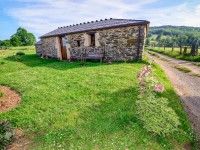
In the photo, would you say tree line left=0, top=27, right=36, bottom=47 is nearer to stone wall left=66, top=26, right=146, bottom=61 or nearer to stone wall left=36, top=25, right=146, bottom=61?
stone wall left=36, top=25, right=146, bottom=61

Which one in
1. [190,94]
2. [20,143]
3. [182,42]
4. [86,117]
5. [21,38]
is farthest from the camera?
[182,42]

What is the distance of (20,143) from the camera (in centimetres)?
402

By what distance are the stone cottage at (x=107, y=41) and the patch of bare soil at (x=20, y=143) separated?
36.4ft

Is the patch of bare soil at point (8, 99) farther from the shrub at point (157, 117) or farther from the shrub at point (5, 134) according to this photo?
the shrub at point (157, 117)

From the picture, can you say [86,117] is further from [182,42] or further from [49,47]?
[182,42]

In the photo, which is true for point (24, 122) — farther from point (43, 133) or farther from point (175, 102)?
point (175, 102)

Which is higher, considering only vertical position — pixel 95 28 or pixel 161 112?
pixel 95 28

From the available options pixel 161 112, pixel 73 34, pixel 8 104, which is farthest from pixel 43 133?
pixel 73 34

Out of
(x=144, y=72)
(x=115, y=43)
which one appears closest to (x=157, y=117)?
(x=144, y=72)

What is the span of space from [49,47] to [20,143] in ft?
58.9

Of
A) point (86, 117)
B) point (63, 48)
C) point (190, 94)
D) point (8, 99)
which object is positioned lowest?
point (190, 94)

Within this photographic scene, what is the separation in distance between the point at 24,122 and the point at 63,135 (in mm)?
1550

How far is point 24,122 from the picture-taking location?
4.79 meters

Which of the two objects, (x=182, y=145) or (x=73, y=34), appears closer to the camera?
(x=182, y=145)
